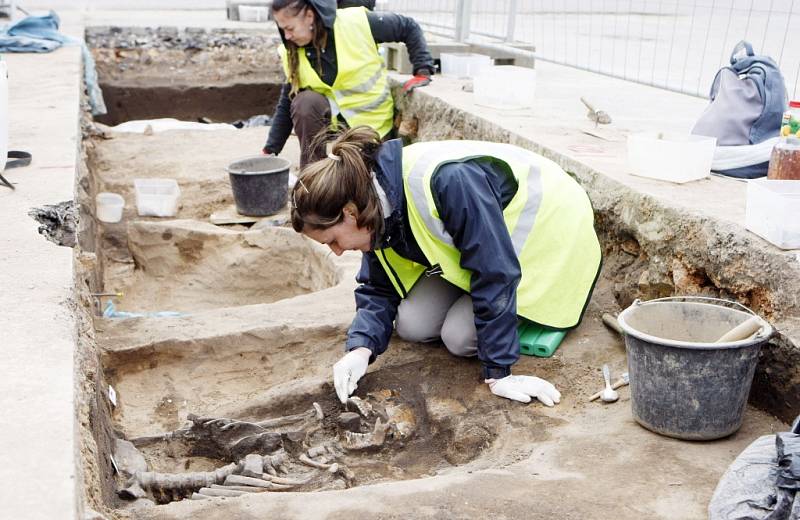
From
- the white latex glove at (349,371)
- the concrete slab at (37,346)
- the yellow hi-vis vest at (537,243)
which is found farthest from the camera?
the white latex glove at (349,371)

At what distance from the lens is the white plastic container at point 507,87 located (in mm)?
5215

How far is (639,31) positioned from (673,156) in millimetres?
4049

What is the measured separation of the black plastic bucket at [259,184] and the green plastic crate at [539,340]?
2.92 metres

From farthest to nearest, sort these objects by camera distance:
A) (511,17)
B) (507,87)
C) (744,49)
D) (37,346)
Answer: (511,17), (507,87), (744,49), (37,346)

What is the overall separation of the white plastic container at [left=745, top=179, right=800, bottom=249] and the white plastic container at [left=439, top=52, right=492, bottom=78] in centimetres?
407

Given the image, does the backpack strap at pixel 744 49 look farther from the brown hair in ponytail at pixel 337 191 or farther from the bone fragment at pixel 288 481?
the bone fragment at pixel 288 481

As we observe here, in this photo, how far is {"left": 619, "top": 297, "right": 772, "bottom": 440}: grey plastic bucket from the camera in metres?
2.54

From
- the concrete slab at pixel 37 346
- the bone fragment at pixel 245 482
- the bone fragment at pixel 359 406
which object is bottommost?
the bone fragment at pixel 245 482

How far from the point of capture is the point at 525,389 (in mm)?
3076

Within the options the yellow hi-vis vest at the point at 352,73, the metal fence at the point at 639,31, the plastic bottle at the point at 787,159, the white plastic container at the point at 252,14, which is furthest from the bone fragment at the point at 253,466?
the white plastic container at the point at 252,14

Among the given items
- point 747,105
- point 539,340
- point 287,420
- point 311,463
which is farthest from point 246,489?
point 747,105

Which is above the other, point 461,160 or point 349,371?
point 461,160

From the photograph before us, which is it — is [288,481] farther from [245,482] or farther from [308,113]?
[308,113]

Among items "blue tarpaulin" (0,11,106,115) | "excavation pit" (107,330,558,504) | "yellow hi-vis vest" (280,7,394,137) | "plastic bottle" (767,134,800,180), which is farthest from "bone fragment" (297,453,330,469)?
"blue tarpaulin" (0,11,106,115)
